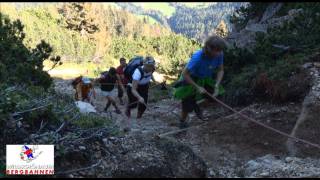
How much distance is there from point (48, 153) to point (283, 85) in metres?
5.69

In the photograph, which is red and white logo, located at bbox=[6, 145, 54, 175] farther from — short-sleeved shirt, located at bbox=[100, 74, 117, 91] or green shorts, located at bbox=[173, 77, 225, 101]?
short-sleeved shirt, located at bbox=[100, 74, 117, 91]

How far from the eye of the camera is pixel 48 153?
5.45 meters

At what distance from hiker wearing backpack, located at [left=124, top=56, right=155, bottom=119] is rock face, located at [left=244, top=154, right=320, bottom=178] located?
7.22ft

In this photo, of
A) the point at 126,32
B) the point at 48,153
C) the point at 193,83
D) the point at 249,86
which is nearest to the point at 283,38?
the point at 249,86

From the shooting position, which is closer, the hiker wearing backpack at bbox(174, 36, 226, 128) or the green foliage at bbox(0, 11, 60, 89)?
the hiker wearing backpack at bbox(174, 36, 226, 128)

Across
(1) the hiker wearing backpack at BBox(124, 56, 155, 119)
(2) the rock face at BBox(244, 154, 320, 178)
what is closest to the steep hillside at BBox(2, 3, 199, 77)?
(1) the hiker wearing backpack at BBox(124, 56, 155, 119)

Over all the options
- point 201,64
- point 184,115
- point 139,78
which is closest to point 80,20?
point 139,78

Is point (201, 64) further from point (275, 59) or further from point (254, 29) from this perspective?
point (254, 29)

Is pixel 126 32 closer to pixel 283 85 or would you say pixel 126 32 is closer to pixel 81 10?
pixel 81 10

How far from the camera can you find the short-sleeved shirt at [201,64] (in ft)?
23.1

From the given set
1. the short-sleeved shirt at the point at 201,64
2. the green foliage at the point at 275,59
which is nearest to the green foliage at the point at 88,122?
the short-sleeved shirt at the point at 201,64

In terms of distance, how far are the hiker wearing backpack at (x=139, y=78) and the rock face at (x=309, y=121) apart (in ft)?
8.58

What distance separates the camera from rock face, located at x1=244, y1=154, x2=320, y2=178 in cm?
624

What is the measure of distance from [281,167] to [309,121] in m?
2.00
